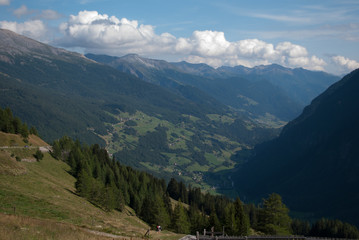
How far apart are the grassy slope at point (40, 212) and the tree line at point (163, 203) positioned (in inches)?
294

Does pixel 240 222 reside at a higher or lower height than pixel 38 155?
lower

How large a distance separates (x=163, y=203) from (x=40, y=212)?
5044 cm

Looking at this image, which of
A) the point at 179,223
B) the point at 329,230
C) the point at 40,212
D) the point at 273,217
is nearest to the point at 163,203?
the point at 179,223

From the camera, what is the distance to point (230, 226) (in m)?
65.8

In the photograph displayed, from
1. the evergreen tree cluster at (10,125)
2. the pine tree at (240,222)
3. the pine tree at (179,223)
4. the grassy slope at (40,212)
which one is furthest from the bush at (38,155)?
the pine tree at (240,222)

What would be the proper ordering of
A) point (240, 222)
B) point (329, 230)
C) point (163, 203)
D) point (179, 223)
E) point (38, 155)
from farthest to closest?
point (329, 230) < point (163, 203) < point (38, 155) < point (179, 223) < point (240, 222)

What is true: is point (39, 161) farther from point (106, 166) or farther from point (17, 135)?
point (106, 166)

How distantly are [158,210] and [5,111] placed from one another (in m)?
62.1

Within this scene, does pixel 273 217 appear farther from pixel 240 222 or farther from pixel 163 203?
pixel 163 203

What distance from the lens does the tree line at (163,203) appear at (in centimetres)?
6612

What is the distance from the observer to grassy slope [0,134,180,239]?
27.4 metres

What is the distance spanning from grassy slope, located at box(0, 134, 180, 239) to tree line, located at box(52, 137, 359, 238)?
747 centimetres

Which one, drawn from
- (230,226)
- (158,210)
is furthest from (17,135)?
(230,226)

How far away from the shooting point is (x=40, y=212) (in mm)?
40219
